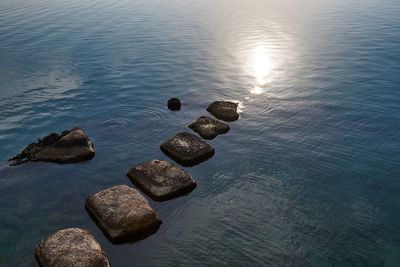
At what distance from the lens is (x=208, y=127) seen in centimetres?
2153

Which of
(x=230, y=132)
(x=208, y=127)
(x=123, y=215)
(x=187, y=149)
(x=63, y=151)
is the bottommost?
(x=230, y=132)

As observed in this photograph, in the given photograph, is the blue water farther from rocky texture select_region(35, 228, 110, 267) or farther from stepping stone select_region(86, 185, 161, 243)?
rocky texture select_region(35, 228, 110, 267)

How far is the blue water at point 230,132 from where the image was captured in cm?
1427

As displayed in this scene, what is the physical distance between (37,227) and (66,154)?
16.6 ft

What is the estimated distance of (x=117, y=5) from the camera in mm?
59906

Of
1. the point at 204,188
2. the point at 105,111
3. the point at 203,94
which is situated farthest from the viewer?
the point at 203,94

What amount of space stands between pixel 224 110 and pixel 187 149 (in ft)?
17.0

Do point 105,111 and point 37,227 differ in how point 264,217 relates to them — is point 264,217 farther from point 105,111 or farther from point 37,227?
point 105,111

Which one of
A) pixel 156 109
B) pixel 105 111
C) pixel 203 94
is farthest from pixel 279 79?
pixel 105 111

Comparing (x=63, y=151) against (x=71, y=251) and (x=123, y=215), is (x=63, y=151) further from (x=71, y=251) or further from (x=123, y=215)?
(x=71, y=251)

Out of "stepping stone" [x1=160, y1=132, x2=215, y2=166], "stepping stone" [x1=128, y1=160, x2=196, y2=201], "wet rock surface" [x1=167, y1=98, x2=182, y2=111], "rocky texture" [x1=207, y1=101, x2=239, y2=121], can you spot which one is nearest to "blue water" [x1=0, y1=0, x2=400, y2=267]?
"stepping stone" [x1=128, y1=160, x2=196, y2=201]

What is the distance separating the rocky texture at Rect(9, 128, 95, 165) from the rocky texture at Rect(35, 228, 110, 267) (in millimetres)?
6141

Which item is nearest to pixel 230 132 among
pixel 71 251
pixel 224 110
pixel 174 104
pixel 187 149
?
pixel 224 110

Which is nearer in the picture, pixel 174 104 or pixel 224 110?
pixel 224 110
